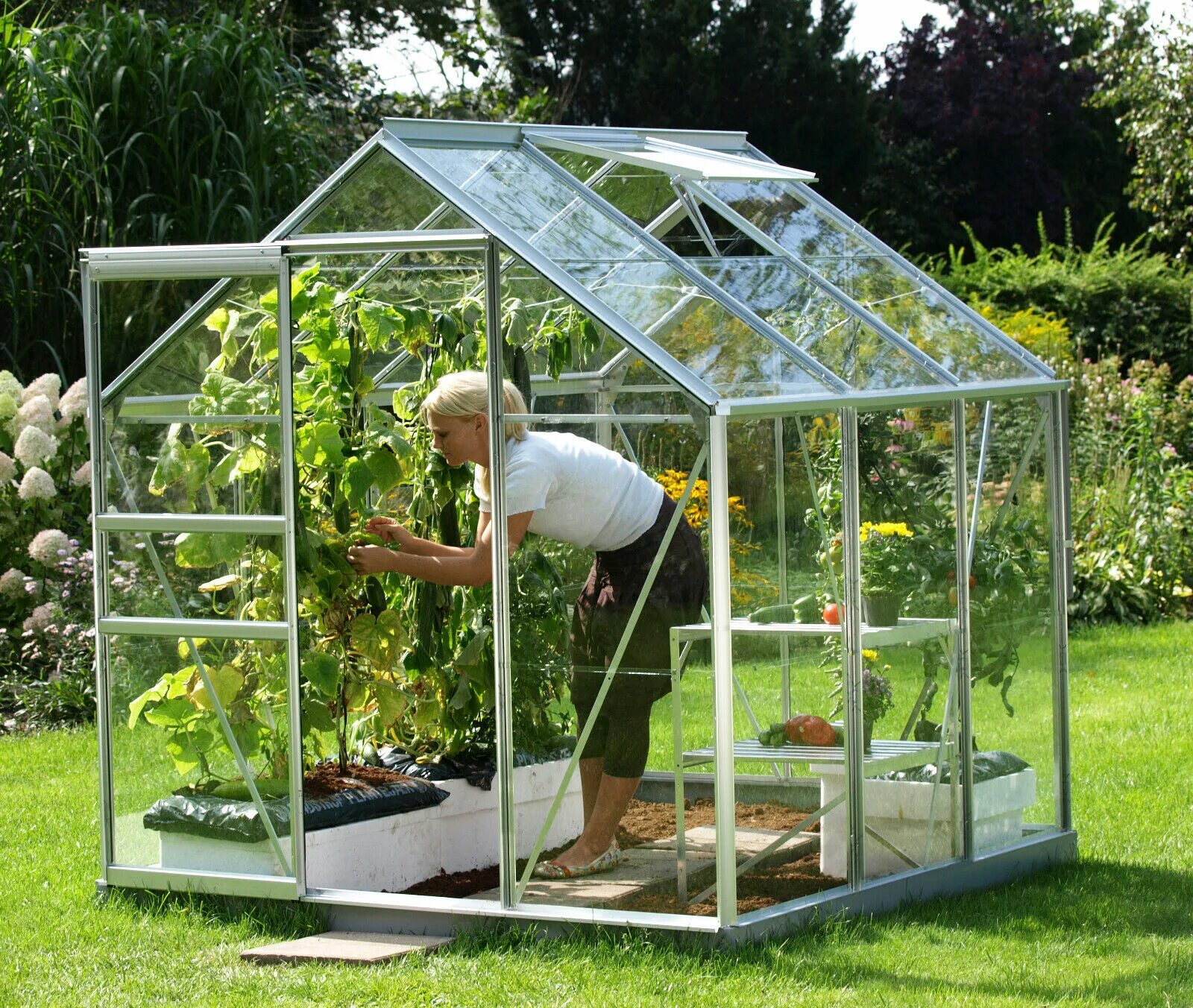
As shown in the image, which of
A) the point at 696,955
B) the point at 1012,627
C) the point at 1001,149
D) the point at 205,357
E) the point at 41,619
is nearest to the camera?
the point at 696,955

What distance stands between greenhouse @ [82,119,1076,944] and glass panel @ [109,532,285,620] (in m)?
Answer: 0.01

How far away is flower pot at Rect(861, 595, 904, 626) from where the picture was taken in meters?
5.59

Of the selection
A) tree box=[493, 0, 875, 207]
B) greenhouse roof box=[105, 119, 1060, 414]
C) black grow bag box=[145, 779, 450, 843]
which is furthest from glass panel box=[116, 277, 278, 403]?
tree box=[493, 0, 875, 207]

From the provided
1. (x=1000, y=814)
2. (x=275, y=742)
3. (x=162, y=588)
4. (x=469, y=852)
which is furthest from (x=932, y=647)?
(x=162, y=588)

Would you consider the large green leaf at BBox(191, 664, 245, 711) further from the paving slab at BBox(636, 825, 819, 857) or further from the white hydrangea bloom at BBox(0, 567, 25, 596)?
the white hydrangea bloom at BBox(0, 567, 25, 596)

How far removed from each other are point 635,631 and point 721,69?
17.7m

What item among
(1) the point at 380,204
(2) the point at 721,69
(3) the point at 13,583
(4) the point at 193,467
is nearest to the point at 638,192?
(1) the point at 380,204

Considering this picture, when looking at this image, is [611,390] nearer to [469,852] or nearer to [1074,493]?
[469,852]

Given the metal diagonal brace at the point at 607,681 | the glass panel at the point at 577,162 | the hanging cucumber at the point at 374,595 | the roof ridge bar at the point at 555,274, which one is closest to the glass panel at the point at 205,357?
the roof ridge bar at the point at 555,274

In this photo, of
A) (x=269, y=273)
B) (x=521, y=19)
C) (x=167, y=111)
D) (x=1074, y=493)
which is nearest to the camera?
(x=269, y=273)

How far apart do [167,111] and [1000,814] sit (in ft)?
21.8

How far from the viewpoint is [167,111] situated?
33.5 ft

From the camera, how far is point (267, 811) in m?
5.45

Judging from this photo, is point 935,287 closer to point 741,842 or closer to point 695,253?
point 695,253
